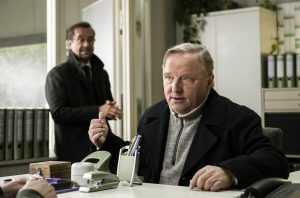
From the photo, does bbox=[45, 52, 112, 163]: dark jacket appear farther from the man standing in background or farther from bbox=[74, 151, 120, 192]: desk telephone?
bbox=[74, 151, 120, 192]: desk telephone

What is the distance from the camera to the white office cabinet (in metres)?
4.71

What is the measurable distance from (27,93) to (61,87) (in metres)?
0.56

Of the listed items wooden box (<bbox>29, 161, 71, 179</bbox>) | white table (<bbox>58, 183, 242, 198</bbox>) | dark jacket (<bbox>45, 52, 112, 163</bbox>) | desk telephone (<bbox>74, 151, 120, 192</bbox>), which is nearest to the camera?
white table (<bbox>58, 183, 242, 198</bbox>)

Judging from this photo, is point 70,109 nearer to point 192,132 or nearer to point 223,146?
point 192,132

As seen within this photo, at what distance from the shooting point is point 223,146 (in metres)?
1.88

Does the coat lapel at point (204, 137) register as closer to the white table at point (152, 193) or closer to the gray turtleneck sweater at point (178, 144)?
the gray turtleneck sweater at point (178, 144)

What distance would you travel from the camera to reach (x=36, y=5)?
386 cm

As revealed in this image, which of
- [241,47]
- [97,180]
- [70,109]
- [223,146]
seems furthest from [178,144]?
[241,47]

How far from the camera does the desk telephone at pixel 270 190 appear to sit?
142 centimetres

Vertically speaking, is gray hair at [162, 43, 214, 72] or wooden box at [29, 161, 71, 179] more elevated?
gray hair at [162, 43, 214, 72]

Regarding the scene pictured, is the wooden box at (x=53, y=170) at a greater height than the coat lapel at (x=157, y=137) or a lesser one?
lesser

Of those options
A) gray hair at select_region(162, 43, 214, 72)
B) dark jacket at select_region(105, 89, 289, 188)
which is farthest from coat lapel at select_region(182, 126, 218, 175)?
gray hair at select_region(162, 43, 214, 72)

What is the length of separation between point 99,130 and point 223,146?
50cm

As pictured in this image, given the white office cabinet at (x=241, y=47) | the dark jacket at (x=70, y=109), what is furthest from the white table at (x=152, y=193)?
the white office cabinet at (x=241, y=47)
